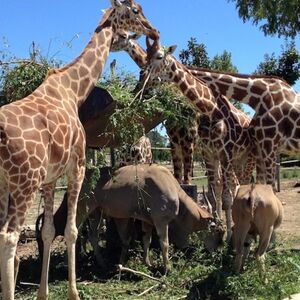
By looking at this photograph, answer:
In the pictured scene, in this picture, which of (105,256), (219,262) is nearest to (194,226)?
(219,262)

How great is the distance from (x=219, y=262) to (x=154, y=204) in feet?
4.16

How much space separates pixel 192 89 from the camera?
1007 centimetres

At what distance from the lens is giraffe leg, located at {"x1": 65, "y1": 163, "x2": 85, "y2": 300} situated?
670 centimetres

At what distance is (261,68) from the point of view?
25.5m

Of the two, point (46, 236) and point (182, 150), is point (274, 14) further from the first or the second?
point (46, 236)

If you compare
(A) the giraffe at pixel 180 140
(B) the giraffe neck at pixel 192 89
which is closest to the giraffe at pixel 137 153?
(A) the giraffe at pixel 180 140

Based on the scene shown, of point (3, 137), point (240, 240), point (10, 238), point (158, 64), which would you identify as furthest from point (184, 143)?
point (10, 238)

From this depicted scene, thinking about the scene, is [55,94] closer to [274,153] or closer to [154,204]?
[154,204]

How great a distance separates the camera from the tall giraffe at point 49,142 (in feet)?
18.5

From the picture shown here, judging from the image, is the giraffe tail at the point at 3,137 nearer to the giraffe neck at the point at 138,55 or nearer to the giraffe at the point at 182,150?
the giraffe neck at the point at 138,55

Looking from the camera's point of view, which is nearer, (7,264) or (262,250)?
(7,264)

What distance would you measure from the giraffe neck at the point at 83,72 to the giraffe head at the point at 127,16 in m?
0.11

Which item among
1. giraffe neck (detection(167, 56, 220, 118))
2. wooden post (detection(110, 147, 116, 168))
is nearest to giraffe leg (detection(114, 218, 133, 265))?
wooden post (detection(110, 147, 116, 168))

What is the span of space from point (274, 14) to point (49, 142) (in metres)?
13.9
